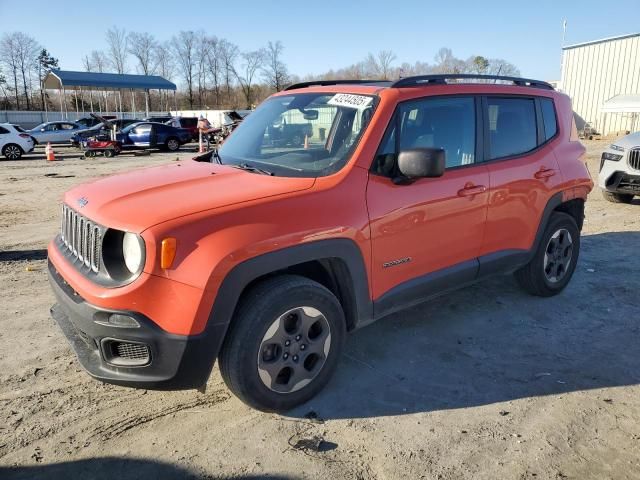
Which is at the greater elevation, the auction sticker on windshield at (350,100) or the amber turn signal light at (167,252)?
the auction sticker on windshield at (350,100)

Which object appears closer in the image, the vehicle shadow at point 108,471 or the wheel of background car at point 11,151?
the vehicle shadow at point 108,471

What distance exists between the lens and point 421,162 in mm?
3100

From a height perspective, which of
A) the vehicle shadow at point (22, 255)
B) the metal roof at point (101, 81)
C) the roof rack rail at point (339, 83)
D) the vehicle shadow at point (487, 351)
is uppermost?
the metal roof at point (101, 81)

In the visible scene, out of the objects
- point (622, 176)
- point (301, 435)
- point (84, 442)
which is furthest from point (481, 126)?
point (622, 176)

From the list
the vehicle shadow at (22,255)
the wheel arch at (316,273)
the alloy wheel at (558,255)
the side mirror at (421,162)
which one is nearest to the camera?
the wheel arch at (316,273)

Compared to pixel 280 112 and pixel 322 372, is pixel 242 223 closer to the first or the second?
pixel 322 372

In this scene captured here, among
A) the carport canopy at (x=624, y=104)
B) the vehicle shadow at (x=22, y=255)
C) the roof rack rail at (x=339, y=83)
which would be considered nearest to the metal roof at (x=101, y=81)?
the carport canopy at (x=624, y=104)

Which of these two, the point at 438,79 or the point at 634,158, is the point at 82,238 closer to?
the point at 438,79

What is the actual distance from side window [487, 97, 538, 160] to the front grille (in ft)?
18.4

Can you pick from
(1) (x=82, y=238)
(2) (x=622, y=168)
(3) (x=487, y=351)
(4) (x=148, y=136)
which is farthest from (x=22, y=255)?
(4) (x=148, y=136)

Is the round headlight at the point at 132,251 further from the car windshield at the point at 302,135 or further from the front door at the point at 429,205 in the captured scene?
the front door at the point at 429,205

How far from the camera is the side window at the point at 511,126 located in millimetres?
4066

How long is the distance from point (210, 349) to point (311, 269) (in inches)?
33.9

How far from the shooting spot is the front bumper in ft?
8.34
